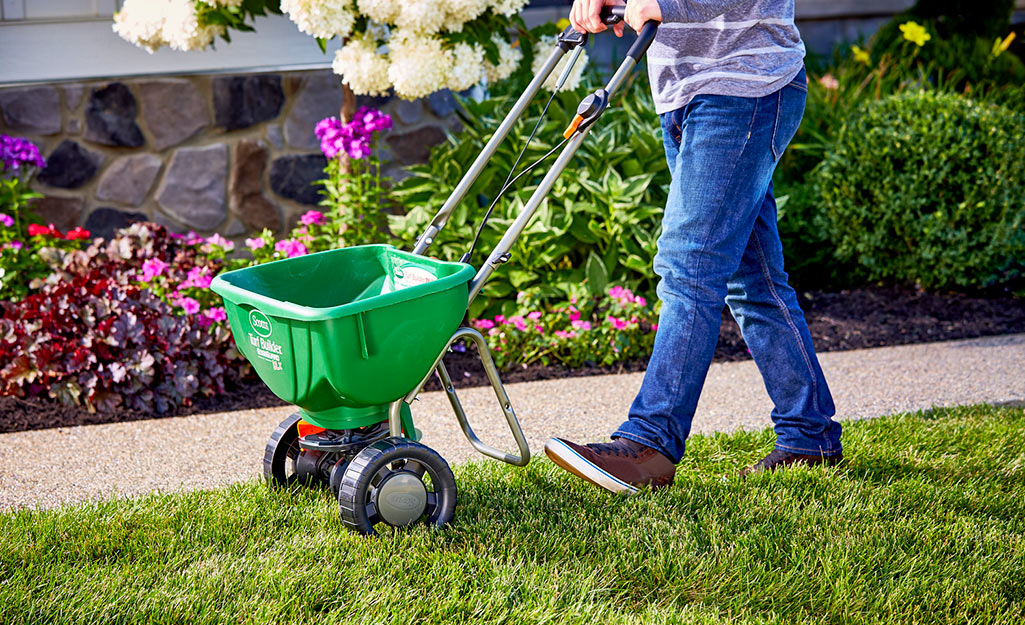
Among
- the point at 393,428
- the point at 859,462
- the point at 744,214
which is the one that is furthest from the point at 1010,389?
the point at 393,428

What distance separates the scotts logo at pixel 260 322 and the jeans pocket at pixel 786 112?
141 centimetres

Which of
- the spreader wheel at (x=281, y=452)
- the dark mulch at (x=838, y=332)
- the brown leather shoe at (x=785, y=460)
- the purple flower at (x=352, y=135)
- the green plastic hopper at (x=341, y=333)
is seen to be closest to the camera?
the green plastic hopper at (x=341, y=333)

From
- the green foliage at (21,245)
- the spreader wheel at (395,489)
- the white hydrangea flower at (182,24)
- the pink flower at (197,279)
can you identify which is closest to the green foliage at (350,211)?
the pink flower at (197,279)

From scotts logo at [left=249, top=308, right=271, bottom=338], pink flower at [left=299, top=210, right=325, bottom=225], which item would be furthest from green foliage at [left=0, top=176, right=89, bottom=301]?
scotts logo at [left=249, top=308, right=271, bottom=338]

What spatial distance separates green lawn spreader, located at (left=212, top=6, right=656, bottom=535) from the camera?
231 cm

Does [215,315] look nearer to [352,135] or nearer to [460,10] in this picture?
[352,135]

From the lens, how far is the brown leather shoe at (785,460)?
9.66 feet

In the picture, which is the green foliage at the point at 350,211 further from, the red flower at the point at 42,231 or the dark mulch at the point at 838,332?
the red flower at the point at 42,231

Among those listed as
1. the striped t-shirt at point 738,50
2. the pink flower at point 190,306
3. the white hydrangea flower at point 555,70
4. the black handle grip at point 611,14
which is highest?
the black handle grip at point 611,14

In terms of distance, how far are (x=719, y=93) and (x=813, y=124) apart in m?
3.75

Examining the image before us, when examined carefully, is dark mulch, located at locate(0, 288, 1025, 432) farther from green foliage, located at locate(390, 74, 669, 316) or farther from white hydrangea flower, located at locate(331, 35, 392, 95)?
white hydrangea flower, located at locate(331, 35, 392, 95)

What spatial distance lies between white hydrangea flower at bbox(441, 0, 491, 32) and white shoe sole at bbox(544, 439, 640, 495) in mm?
2113

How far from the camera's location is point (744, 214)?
2.70m

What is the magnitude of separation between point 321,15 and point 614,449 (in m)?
2.26
